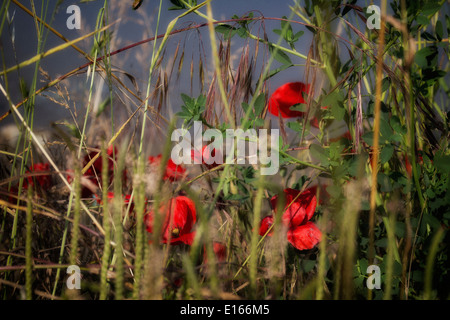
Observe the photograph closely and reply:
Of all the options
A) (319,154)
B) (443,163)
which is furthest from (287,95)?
(443,163)

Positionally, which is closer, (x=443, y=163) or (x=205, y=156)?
(x=443, y=163)

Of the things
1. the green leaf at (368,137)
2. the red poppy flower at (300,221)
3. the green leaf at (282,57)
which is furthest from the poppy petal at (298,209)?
the green leaf at (282,57)

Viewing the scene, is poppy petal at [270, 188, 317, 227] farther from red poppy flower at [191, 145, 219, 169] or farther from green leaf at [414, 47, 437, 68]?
green leaf at [414, 47, 437, 68]

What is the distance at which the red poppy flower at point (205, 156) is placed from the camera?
69 centimetres

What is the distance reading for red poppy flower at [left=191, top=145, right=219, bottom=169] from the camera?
0.69 meters

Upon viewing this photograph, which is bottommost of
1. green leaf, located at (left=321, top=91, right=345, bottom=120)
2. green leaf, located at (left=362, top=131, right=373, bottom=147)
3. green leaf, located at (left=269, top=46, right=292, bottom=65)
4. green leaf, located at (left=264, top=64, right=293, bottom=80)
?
green leaf, located at (left=362, top=131, right=373, bottom=147)

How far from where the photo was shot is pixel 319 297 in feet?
1.27

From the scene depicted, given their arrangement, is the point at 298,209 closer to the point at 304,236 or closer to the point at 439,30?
the point at 304,236

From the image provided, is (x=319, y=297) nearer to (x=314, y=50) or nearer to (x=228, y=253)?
(x=228, y=253)

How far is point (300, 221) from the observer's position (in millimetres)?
653

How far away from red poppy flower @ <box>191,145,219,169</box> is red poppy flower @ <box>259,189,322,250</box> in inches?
5.1

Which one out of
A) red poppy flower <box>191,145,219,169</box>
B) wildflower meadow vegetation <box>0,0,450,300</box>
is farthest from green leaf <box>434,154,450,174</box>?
red poppy flower <box>191,145,219,169</box>

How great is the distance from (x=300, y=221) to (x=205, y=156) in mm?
196

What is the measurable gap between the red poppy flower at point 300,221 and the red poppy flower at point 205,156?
0.42ft
